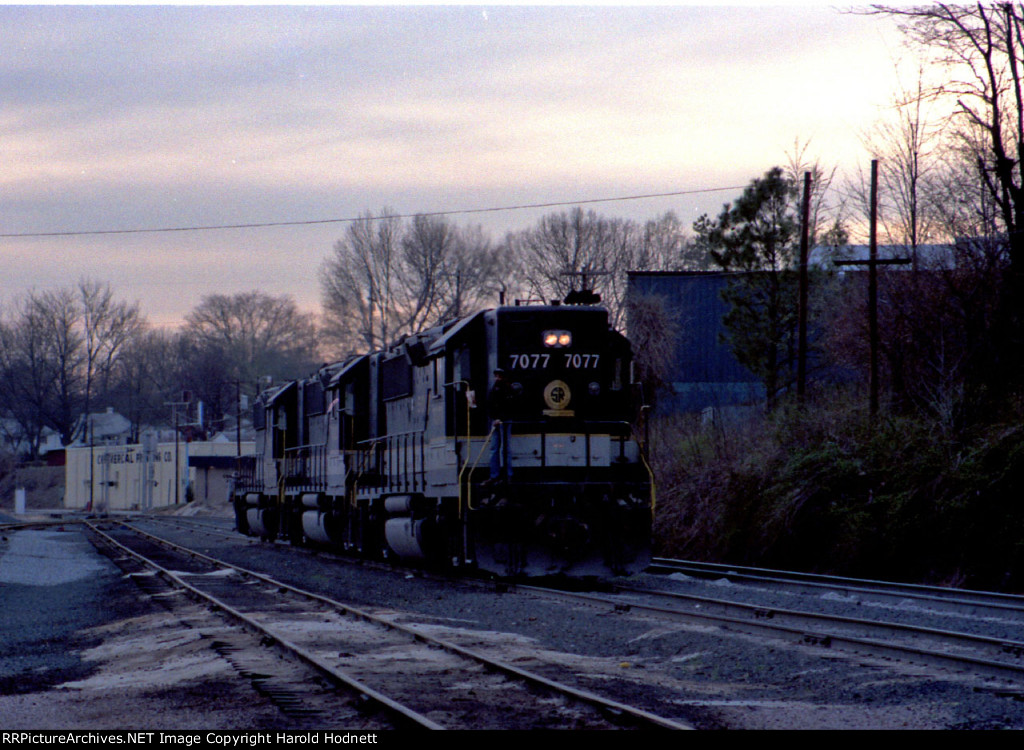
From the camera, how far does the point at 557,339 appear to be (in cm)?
1417

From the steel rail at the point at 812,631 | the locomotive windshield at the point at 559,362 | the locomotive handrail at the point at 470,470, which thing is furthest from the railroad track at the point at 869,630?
the locomotive windshield at the point at 559,362

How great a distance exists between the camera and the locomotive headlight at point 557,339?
46.4ft

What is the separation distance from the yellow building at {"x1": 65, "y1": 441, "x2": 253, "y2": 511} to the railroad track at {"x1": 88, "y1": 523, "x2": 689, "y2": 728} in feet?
176

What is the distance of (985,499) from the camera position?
15906mm

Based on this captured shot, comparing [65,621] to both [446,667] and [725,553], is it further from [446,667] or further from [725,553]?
[725,553]

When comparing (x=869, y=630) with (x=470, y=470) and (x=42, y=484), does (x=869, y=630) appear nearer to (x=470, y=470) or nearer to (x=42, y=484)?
(x=470, y=470)

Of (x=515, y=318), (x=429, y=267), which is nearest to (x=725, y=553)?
(x=515, y=318)

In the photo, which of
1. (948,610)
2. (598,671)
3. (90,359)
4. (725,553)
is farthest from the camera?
(90,359)

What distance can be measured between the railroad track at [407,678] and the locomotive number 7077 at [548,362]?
3.84 meters

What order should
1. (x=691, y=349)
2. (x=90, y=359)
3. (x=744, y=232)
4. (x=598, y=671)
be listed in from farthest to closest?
(x=90, y=359) → (x=691, y=349) → (x=744, y=232) → (x=598, y=671)

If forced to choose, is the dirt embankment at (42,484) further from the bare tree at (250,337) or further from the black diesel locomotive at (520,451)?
the black diesel locomotive at (520,451)

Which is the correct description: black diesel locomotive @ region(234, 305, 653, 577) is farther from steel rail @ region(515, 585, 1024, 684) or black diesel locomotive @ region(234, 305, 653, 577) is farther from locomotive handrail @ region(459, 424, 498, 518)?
steel rail @ region(515, 585, 1024, 684)

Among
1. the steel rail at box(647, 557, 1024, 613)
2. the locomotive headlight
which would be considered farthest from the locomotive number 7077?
the steel rail at box(647, 557, 1024, 613)

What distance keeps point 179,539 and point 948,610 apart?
2408cm
